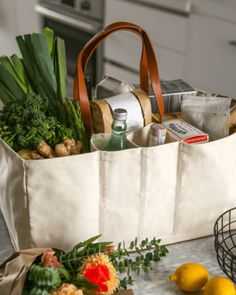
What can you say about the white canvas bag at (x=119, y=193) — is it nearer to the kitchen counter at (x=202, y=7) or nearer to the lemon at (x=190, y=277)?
the lemon at (x=190, y=277)

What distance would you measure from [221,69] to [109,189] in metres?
1.79

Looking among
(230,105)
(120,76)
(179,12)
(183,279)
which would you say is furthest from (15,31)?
(183,279)

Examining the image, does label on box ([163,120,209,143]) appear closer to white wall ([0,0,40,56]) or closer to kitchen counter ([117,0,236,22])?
kitchen counter ([117,0,236,22])

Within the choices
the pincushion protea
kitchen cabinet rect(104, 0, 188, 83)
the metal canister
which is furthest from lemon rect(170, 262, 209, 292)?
kitchen cabinet rect(104, 0, 188, 83)

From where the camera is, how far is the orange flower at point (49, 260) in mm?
794

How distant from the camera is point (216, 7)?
250 centimetres

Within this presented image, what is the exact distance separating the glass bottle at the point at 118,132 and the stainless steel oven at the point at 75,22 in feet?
7.35

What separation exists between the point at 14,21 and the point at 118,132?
10.3ft

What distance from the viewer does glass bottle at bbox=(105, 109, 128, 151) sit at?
3.03ft

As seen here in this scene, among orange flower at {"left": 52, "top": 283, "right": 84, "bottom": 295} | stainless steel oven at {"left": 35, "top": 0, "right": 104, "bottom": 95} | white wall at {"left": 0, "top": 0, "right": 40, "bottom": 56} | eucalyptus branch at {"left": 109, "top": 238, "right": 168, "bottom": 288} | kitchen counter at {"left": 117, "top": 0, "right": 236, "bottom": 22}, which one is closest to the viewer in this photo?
orange flower at {"left": 52, "top": 283, "right": 84, "bottom": 295}

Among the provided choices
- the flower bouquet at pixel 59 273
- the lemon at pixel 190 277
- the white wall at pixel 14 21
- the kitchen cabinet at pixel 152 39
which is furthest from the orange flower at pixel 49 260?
the white wall at pixel 14 21

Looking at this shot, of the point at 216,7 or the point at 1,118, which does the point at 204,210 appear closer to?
the point at 1,118

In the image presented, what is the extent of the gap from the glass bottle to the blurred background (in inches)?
66.6

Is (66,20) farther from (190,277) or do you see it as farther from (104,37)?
(190,277)
